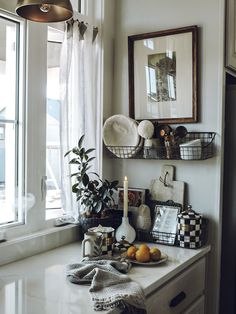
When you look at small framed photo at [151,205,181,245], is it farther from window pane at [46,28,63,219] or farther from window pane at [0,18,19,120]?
window pane at [0,18,19,120]

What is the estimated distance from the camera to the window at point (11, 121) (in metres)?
1.86

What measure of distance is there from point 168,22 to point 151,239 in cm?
125

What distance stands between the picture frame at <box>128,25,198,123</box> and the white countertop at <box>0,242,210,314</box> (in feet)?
2.55

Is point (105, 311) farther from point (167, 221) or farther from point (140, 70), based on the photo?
point (140, 70)

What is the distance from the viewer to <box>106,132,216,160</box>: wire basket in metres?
2.04

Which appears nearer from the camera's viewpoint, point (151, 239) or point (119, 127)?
point (151, 239)

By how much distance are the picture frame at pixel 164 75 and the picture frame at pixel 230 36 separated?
173mm

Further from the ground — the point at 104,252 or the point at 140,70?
the point at 140,70

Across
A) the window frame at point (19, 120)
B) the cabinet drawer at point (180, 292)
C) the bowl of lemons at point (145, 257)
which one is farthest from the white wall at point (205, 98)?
the window frame at point (19, 120)

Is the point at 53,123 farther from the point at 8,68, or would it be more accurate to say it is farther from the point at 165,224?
the point at 165,224

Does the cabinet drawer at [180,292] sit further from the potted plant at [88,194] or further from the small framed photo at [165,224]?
the potted plant at [88,194]

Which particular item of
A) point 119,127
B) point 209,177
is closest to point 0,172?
point 119,127

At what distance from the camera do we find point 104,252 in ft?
5.98

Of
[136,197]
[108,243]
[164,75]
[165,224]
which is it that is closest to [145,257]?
[108,243]
